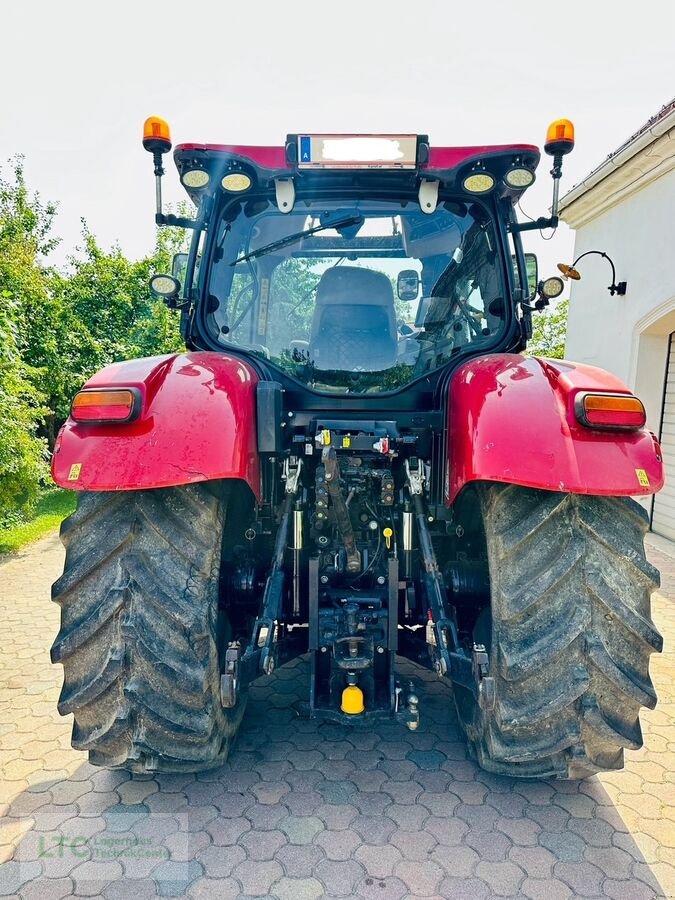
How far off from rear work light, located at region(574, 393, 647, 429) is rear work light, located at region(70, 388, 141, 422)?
1425mm

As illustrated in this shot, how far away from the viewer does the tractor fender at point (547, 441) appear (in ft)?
A: 6.13

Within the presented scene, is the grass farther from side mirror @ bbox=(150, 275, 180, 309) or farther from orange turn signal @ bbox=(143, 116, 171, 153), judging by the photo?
orange turn signal @ bbox=(143, 116, 171, 153)

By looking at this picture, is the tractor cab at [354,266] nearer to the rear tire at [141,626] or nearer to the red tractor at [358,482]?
the red tractor at [358,482]

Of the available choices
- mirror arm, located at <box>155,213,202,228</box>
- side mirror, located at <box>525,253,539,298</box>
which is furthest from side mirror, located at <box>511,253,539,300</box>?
mirror arm, located at <box>155,213,202,228</box>

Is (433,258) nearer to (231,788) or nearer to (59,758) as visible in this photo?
(231,788)

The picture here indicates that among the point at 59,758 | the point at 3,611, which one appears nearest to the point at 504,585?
the point at 59,758

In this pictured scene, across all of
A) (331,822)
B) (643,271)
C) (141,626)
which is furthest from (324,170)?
(643,271)

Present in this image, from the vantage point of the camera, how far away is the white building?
22.0 ft

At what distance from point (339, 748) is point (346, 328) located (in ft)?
6.24

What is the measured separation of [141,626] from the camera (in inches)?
78.7

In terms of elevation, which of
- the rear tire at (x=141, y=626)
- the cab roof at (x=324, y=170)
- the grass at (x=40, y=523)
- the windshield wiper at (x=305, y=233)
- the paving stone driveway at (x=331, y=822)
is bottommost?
the grass at (x=40, y=523)

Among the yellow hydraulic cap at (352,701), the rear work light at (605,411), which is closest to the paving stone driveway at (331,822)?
the yellow hydraulic cap at (352,701)

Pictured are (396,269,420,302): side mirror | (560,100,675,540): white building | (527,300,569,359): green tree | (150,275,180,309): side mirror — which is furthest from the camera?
(527,300,569,359): green tree

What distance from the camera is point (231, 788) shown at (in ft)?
7.95
